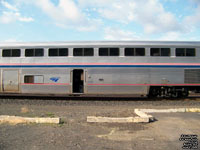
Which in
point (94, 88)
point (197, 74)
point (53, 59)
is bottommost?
point (94, 88)

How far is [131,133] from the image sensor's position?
5434 millimetres

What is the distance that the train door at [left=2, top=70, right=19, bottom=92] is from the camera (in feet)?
44.1

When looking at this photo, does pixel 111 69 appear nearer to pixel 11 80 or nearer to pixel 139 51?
pixel 139 51

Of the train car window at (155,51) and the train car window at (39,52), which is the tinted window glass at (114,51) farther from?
the train car window at (39,52)

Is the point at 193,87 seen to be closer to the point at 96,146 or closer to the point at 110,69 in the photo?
the point at 110,69

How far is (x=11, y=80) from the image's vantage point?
44.3ft

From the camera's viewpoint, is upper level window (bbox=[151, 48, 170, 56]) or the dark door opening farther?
the dark door opening

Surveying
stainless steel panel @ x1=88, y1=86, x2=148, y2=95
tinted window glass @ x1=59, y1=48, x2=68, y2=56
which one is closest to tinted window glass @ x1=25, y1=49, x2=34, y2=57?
tinted window glass @ x1=59, y1=48, x2=68, y2=56

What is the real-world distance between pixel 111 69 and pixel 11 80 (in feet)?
25.8

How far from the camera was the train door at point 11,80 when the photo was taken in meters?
13.4

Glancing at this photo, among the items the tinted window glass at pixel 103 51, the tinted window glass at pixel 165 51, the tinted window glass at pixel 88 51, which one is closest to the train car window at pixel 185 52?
the tinted window glass at pixel 165 51

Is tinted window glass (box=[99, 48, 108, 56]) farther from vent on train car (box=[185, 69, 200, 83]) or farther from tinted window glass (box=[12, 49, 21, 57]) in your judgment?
tinted window glass (box=[12, 49, 21, 57])

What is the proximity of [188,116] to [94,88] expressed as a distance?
6.87 m

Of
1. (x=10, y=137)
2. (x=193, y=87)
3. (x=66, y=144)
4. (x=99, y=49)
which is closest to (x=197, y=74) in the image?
(x=193, y=87)
